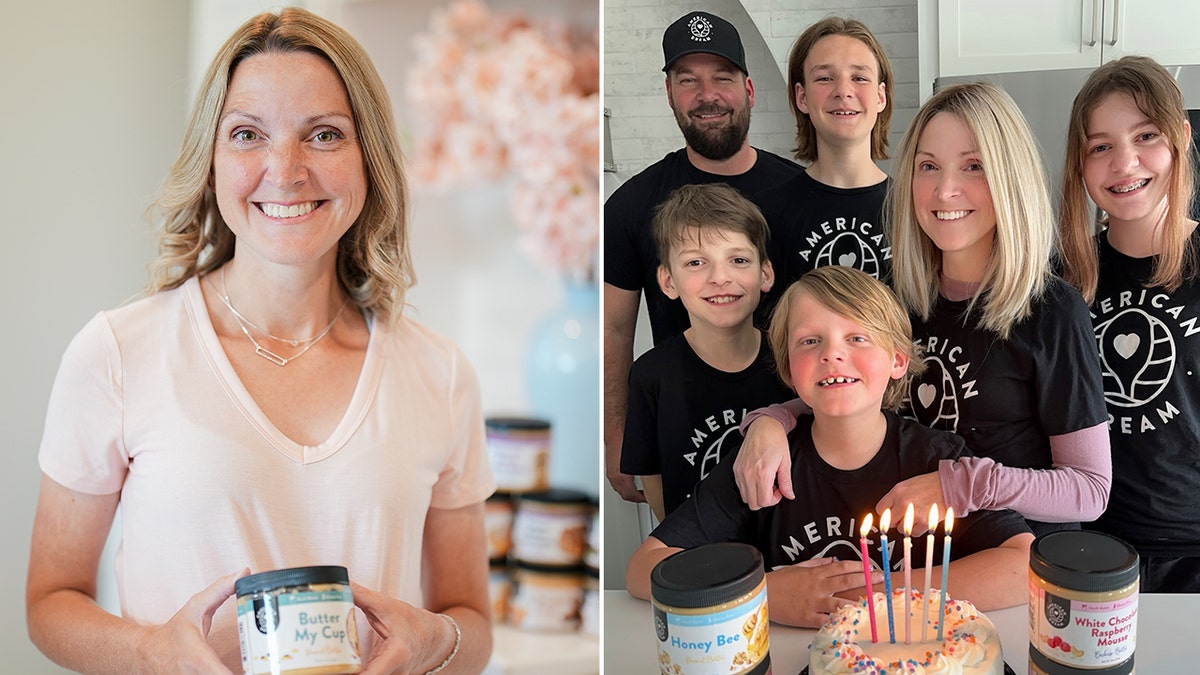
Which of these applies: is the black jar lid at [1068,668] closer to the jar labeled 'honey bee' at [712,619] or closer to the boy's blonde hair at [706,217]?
the jar labeled 'honey bee' at [712,619]

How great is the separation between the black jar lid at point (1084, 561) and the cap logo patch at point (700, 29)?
82cm

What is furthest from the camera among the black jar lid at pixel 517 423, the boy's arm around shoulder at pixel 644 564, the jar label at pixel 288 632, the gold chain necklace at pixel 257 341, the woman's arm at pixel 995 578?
the boy's arm around shoulder at pixel 644 564

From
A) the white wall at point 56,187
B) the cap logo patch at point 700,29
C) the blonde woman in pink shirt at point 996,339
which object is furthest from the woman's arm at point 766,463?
the white wall at point 56,187

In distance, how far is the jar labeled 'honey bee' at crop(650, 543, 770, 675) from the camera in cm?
105

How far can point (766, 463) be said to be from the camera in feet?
4.58

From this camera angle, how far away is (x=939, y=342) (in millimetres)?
1395

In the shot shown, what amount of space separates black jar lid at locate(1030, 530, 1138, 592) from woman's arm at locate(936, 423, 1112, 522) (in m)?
0.21

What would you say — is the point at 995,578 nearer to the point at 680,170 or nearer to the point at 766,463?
the point at 766,463

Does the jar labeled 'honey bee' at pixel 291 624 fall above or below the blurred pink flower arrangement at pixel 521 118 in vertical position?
below

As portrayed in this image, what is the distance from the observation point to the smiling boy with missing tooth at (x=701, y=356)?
1.46m

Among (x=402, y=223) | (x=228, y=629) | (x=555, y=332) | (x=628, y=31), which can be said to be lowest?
(x=228, y=629)

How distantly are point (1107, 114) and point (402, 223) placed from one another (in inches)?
38.1

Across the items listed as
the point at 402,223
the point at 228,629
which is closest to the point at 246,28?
the point at 402,223

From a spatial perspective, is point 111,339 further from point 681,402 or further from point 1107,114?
point 1107,114
